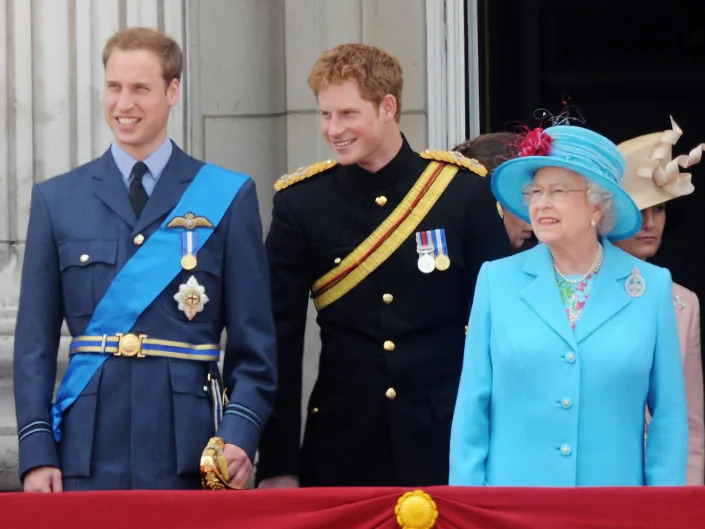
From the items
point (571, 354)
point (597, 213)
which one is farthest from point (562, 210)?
point (571, 354)

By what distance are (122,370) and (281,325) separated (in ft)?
1.98

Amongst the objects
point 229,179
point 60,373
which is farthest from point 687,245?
point 229,179

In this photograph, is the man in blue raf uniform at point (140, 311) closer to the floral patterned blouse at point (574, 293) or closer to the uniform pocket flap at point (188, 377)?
the uniform pocket flap at point (188, 377)

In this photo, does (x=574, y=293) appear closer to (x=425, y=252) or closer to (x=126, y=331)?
(x=425, y=252)

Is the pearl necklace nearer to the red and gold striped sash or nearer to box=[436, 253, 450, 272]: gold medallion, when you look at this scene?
box=[436, 253, 450, 272]: gold medallion

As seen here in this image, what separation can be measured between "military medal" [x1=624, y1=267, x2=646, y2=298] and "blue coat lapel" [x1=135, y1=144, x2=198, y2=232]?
3.61 feet

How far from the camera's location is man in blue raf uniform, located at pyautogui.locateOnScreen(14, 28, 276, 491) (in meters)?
4.98

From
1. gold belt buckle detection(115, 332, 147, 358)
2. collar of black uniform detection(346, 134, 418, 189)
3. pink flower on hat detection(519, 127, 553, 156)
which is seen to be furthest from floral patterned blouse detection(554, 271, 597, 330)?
gold belt buckle detection(115, 332, 147, 358)

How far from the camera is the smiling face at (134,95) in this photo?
513 cm

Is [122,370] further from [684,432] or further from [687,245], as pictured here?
[687,245]

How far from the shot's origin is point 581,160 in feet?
16.1

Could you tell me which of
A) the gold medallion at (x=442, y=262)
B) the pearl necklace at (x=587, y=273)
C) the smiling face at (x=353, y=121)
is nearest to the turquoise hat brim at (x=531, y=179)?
the pearl necklace at (x=587, y=273)

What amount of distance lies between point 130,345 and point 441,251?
3.04 ft

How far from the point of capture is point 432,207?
556 centimetres
